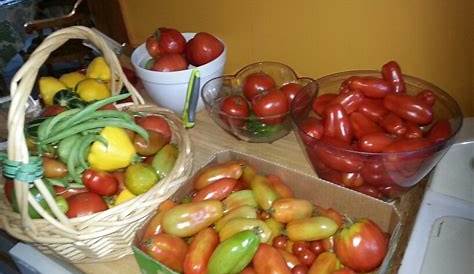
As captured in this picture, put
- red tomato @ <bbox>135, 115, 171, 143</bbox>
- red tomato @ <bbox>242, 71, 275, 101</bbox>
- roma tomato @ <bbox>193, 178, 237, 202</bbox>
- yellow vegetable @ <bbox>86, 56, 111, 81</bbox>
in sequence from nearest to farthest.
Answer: roma tomato @ <bbox>193, 178, 237, 202</bbox>
red tomato @ <bbox>135, 115, 171, 143</bbox>
red tomato @ <bbox>242, 71, 275, 101</bbox>
yellow vegetable @ <bbox>86, 56, 111, 81</bbox>

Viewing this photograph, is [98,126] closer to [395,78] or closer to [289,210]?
[289,210]

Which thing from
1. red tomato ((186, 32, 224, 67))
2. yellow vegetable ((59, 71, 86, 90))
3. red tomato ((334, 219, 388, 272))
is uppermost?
red tomato ((186, 32, 224, 67))

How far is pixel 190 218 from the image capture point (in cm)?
56

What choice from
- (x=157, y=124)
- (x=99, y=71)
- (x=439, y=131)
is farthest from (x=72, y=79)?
(x=439, y=131)

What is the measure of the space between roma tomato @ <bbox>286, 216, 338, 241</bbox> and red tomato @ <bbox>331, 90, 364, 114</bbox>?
0.19 m

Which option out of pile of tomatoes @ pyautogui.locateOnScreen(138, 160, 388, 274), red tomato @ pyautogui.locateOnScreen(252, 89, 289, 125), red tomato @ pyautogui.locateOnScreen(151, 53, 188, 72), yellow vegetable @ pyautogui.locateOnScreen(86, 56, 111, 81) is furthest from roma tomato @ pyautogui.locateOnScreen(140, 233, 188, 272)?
yellow vegetable @ pyautogui.locateOnScreen(86, 56, 111, 81)

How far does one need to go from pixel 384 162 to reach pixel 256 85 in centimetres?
34

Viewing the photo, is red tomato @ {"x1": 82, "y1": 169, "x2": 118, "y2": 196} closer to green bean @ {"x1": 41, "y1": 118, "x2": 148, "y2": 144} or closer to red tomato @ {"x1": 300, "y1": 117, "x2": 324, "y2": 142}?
green bean @ {"x1": 41, "y1": 118, "x2": 148, "y2": 144}

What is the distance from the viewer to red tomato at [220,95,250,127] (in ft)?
2.56

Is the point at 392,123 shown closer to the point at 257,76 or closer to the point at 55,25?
Answer: the point at 257,76

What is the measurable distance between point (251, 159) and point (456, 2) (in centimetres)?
41

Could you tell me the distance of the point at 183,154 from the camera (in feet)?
2.11

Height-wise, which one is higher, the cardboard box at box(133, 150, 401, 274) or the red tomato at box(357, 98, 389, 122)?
the red tomato at box(357, 98, 389, 122)

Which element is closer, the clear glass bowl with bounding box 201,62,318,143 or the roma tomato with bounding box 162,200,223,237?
the roma tomato with bounding box 162,200,223,237
